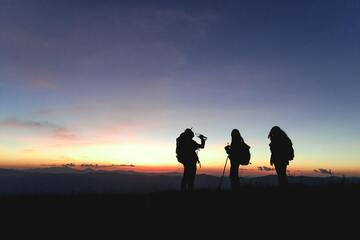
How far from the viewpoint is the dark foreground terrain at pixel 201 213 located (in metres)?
9.34

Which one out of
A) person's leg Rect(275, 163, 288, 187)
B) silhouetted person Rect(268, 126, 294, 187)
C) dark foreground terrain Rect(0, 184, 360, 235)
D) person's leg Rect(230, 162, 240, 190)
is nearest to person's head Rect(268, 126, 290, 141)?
silhouetted person Rect(268, 126, 294, 187)

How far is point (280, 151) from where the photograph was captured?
15672mm

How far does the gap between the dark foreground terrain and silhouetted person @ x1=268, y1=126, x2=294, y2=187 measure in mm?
2331

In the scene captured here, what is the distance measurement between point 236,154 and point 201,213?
598 cm

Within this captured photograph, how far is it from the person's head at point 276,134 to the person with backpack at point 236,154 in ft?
3.42

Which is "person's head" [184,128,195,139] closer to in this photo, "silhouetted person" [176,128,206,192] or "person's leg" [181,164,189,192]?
"silhouetted person" [176,128,206,192]

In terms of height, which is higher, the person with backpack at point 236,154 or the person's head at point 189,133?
the person's head at point 189,133

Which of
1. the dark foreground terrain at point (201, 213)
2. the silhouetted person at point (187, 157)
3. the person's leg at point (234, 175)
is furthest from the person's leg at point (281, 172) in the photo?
the silhouetted person at point (187, 157)

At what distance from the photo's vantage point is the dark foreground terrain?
9336 mm

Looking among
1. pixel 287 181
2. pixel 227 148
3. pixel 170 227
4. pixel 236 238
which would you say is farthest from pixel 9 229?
pixel 287 181

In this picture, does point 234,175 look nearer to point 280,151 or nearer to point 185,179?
point 185,179

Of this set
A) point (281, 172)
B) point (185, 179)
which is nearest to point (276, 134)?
point (281, 172)

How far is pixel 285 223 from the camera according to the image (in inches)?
369

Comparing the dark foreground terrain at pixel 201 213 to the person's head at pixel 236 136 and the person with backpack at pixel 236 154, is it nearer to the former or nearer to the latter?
the person with backpack at pixel 236 154
